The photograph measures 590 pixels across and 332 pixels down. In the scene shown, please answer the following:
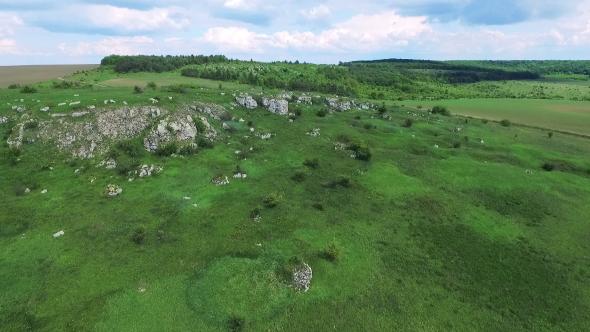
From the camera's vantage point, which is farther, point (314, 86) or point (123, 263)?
point (314, 86)

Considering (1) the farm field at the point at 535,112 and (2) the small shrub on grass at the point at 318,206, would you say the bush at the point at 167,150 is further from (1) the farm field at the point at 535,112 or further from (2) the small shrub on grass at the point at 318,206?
(1) the farm field at the point at 535,112

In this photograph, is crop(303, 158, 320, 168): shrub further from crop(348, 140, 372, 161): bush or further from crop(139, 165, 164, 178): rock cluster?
crop(139, 165, 164, 178): rock cluster

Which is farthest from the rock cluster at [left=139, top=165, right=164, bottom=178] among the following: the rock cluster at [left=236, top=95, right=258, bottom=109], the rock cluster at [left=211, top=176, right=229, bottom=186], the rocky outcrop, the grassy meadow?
the rocky outcrop

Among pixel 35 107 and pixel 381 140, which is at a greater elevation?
pixel 35 107

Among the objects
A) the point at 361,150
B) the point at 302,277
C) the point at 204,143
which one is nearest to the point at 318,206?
the point at 302,277

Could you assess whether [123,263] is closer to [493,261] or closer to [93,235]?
[93,235]

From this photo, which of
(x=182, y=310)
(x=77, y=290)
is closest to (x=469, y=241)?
(x=182, y=310)

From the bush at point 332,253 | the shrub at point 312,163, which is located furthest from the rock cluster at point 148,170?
the bush at point 332,253

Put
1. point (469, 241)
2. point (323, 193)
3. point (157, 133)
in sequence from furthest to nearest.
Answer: point (157, 133), point (323, 193), point (469, 241)
